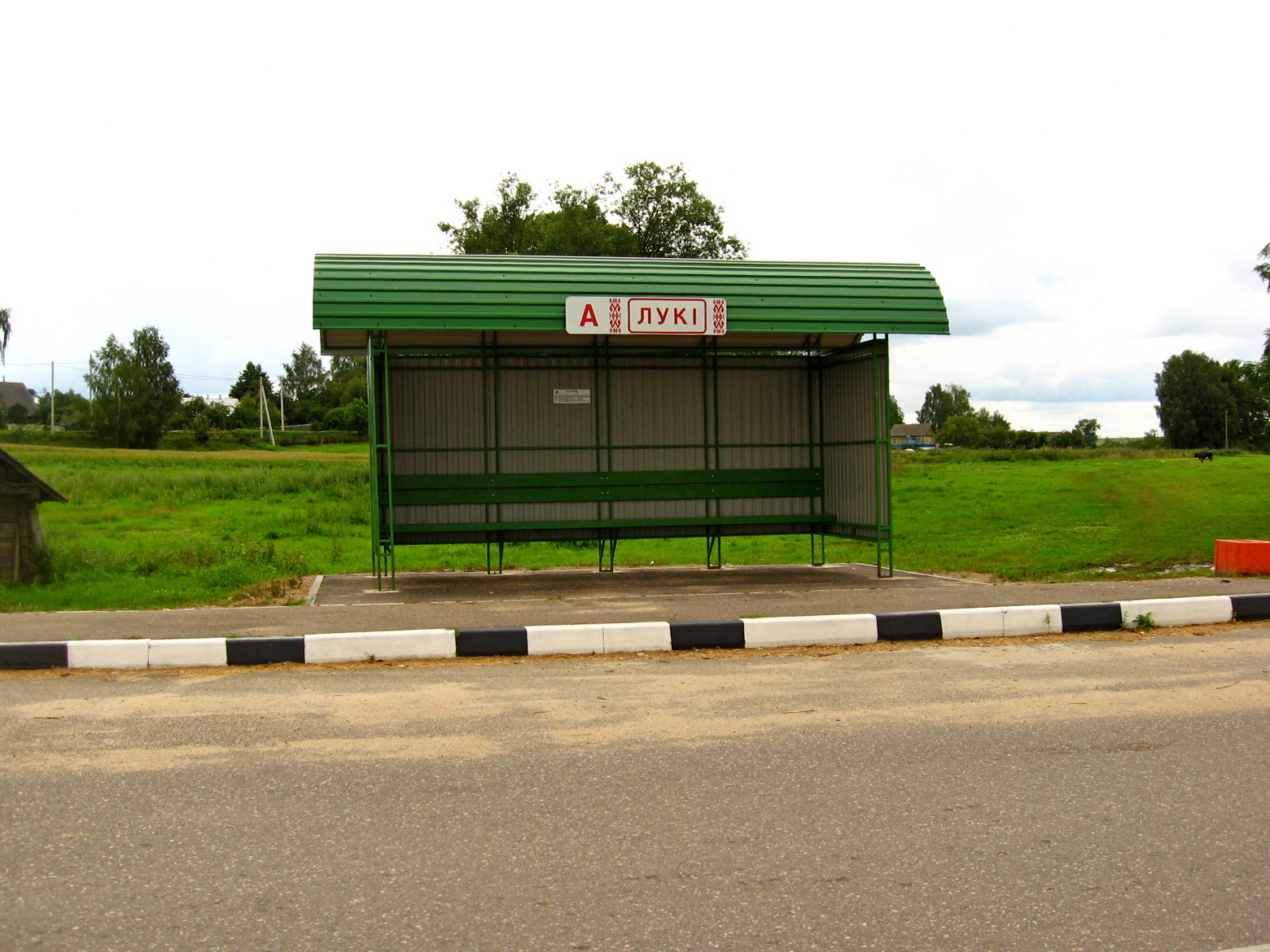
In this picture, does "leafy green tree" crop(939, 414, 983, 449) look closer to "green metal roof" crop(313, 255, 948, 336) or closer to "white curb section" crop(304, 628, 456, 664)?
"green metal roof" crop(313, 255, 948, 336)

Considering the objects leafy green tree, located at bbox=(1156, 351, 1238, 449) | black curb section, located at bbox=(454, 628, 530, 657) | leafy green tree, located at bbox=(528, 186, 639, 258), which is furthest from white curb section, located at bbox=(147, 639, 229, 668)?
leafy green tree, located at bbox=(1156, 351, 1238, 449)

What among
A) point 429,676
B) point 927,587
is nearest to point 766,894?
point 429,676

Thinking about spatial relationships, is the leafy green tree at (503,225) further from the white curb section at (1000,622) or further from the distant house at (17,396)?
the distant house at (17,396)

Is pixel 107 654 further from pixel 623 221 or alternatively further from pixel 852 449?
pixel 623 221

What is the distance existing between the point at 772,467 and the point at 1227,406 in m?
106

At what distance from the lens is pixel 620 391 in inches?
541

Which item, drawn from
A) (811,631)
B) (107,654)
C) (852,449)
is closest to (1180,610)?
(811,631)

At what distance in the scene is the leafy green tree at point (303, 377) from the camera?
119 metres

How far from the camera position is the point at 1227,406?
103938mm

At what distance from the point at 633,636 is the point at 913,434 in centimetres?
14363

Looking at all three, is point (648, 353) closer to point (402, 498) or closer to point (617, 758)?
point (402, 498)

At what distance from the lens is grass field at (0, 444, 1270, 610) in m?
12.7

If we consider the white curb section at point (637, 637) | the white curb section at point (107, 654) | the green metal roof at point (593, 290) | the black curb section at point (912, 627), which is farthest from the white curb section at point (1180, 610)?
the white curb section at point (107, 654)

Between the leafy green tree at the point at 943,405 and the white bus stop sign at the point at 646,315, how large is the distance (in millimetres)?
142599
